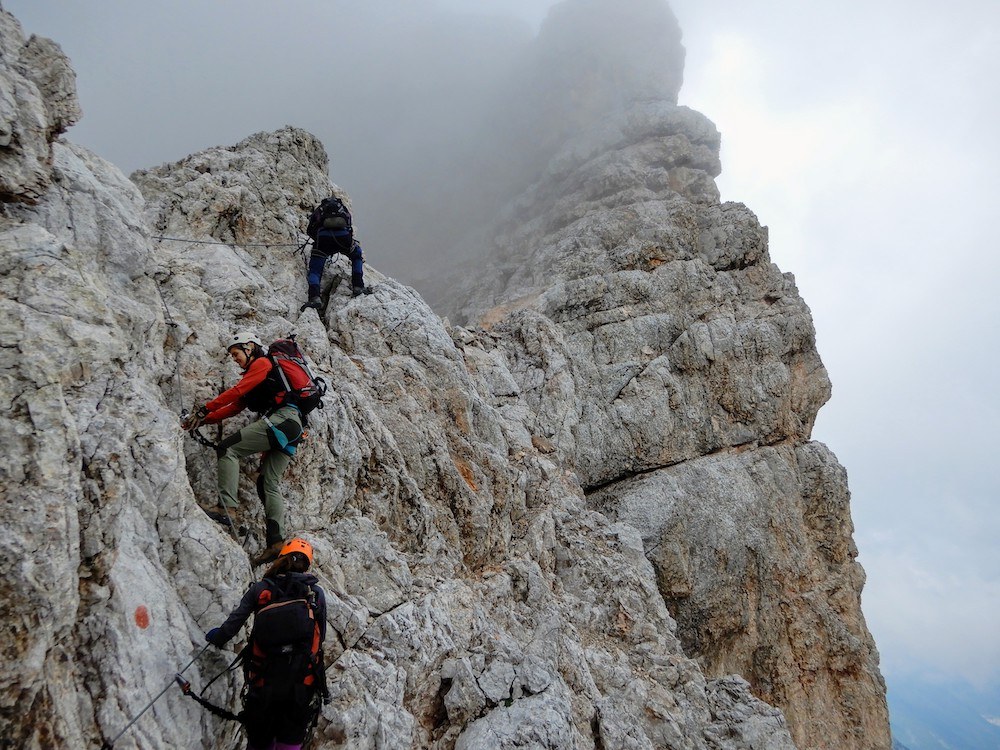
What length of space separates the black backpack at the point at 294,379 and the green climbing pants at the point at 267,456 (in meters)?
0.20

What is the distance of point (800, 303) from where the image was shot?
31812mm

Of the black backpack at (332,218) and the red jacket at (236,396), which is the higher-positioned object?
the black backpack at (332,218)

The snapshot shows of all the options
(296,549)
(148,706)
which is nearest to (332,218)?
(296,549)

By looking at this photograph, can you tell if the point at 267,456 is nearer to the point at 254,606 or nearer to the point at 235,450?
the point at 235,450

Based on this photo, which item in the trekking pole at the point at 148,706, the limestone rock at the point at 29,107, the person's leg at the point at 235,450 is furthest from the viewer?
the person's leg at the point at 235,450

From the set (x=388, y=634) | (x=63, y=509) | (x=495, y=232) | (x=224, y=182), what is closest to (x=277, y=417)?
(x=63, y=509)

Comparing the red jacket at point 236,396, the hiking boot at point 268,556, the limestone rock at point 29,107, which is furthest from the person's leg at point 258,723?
the limestone rock at point 29,107

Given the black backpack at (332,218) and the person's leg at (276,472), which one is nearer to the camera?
the person's leg at (276,472)

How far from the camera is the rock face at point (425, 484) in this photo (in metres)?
6.59

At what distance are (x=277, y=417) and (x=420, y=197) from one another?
65248 millimetres

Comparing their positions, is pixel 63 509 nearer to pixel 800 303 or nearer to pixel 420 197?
pixel 800 303

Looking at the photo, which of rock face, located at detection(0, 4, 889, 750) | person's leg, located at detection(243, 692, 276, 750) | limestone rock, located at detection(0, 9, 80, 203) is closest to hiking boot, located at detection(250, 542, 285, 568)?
rock face, located at detection(0, 4, 889, 750)

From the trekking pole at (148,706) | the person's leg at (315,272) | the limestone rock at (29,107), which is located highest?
the person's leg at (315,272)

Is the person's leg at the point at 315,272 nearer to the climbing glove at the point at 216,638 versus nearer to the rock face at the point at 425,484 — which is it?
the rock face at the point at 425,484
